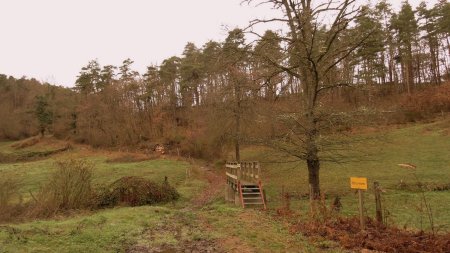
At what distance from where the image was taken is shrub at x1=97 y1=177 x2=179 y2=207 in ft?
63.6

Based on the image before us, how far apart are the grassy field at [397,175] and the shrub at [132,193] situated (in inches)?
257

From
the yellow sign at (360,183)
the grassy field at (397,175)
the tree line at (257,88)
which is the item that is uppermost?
the tree line at (257,88)

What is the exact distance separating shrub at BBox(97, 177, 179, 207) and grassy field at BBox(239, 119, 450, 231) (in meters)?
6.52

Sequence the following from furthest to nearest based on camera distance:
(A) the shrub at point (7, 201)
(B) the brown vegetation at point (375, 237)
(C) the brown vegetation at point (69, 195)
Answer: (C) the brown vegetation at point (69, 195), (A) the shrub at point (7, 201), (B) the brown vegetation at point (375, 237)

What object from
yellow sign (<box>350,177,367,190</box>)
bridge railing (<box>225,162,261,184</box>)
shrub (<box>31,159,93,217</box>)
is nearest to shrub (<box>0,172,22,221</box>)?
shrub (<box>31,159,93,217</box>)

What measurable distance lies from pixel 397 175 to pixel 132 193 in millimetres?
16854

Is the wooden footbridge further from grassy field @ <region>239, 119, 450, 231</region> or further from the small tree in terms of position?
the small tree

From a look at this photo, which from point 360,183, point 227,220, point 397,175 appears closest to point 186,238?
point 227,220

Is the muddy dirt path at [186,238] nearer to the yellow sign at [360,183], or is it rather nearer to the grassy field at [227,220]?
the grassy field at [227,220]

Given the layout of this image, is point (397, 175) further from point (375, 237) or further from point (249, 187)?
point (375, 237)

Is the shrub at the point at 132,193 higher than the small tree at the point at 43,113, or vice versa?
the small tree at the point at 43,113

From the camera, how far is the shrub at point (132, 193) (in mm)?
19391

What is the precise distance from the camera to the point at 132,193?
20.0 m

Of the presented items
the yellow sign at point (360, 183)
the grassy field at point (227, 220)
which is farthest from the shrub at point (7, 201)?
the yellow sign at point (360, 183)
